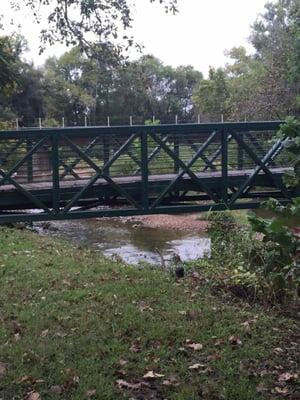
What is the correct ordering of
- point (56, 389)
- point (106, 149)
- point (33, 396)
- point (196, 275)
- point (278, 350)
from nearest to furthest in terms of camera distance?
point (33, 396)
point (56, 389)
point (278, 350)
point (106, 149)
point (196, 275)

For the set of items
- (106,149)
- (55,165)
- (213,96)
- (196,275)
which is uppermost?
(213,96)

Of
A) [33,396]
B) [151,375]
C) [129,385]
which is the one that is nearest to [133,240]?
[151,375]

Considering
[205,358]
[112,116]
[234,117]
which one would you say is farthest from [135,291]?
[112,116]

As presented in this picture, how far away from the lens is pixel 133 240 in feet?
48.7

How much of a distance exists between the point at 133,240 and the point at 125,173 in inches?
228

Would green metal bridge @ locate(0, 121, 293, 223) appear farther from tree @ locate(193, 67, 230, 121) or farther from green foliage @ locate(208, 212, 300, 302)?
tree @ locate(193, 67, 230, 121)

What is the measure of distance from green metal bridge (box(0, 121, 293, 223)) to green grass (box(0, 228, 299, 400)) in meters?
0.94

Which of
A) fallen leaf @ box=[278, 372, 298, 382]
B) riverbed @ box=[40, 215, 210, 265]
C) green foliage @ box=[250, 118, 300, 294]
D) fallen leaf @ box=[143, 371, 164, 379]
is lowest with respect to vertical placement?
riverbed @ box=[40, 215, 210, 265]

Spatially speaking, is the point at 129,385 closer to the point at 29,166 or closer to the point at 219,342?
the point at 219,342

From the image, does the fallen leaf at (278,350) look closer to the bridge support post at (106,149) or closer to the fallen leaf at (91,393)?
the fallen leaf at (91,393)

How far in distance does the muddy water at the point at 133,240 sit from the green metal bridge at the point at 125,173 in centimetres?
234

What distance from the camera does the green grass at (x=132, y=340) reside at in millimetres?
4535

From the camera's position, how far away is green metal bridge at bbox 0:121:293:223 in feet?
25.1

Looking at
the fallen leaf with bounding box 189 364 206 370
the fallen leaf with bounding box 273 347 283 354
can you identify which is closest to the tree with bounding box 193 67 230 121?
the fallen leaf with bounding box 273 347 283 354
